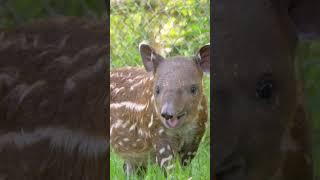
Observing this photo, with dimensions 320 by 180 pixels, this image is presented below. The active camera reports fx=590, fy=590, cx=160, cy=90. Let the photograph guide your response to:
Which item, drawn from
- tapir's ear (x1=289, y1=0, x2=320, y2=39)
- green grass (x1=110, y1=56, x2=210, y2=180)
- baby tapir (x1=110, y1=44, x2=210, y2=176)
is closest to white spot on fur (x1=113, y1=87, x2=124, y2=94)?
baby tapir (x1=110, y1=44, x2=210, y2=176)

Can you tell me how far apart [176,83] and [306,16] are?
130cm

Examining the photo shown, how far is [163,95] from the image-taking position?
8.71 feet

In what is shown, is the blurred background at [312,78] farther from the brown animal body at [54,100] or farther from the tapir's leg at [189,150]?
the tapir's leg at [189,150]

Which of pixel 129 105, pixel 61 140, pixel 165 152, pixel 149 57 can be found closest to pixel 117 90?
pixel 129 105

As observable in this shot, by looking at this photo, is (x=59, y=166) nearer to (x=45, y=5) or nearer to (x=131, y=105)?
(x=45, y=5)

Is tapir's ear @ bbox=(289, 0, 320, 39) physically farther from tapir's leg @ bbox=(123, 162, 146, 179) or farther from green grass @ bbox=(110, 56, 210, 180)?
tapir's leg @ bbox=(123, 162, 146, 179)

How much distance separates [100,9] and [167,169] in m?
1.63

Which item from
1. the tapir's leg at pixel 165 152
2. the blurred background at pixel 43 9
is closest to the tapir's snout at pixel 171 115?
the tapir's leg at pixel 165 152

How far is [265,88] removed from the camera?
Answer: 1415mm

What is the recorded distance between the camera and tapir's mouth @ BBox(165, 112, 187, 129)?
271 cm

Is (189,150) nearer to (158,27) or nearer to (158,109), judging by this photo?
(158,109)

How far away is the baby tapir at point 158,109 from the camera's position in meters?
2.67

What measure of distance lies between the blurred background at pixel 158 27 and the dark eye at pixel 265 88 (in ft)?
5.25

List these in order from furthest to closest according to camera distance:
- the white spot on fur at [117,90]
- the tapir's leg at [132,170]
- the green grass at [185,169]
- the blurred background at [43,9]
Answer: the white spot on fur at [117,90]
the tapir's leg at [132,170]
the green grass at [185,169]
the blurred background at [43,9]
